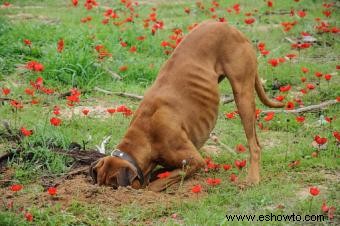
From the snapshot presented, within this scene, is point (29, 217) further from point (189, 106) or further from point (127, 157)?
point (189, 106)

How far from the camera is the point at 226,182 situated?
6336 mm

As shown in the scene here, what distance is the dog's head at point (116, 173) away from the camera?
19.2ft

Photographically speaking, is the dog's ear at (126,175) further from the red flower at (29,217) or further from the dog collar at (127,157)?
the red flower at (29,217)

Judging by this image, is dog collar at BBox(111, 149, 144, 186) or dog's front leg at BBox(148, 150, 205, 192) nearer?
dog collar at BBox(111, 149, 144, 186)

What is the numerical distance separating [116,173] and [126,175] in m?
0.09

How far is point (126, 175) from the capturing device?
5.89m

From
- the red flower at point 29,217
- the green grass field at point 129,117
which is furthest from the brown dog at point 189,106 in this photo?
the red flower at point 29,217

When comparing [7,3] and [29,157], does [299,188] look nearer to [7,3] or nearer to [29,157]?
[29,157]

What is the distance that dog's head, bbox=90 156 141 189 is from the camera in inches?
231

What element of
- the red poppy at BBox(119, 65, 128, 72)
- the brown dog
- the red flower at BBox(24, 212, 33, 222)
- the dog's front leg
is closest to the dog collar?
the brown dog

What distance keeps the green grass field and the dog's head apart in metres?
0.13

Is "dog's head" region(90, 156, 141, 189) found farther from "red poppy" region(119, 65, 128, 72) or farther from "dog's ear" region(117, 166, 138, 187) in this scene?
"red poppy" region(119, 65, 128, 72)

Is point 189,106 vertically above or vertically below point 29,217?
above

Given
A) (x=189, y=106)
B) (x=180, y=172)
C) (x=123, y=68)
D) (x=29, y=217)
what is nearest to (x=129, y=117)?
(x=123, y=68)
